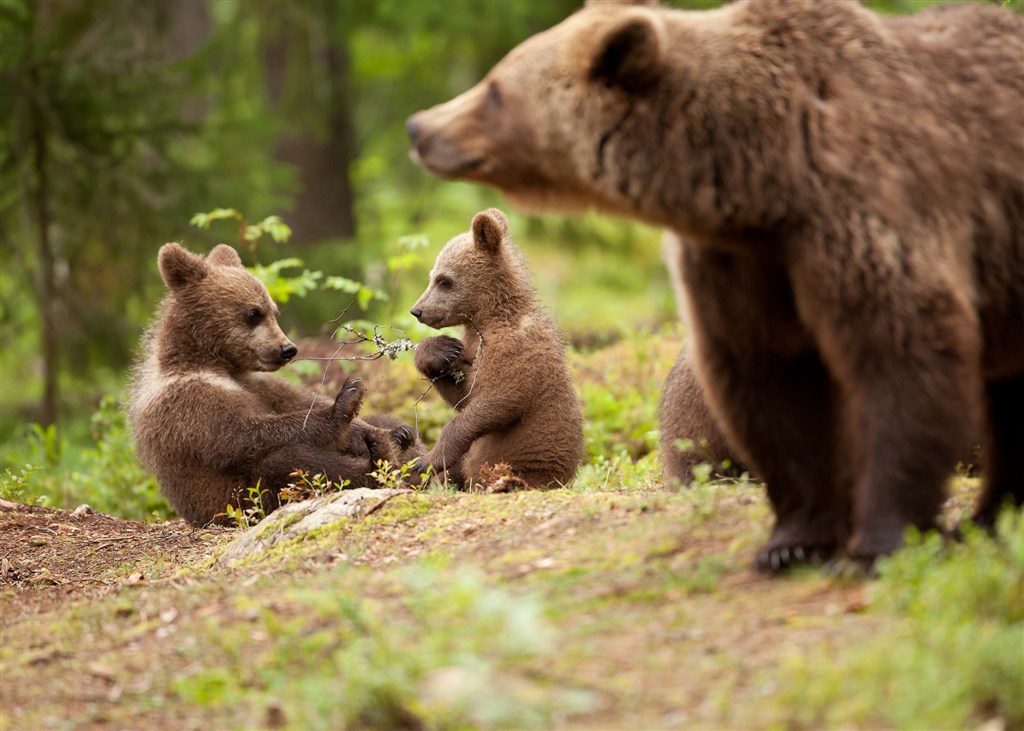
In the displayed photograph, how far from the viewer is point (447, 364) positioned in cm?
911

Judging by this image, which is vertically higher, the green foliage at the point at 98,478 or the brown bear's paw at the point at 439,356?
the brown bear's paw at the point at 439,356

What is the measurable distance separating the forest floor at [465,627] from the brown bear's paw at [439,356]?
180cm

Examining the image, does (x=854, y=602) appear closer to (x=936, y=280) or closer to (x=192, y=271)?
(x=936, y=280)

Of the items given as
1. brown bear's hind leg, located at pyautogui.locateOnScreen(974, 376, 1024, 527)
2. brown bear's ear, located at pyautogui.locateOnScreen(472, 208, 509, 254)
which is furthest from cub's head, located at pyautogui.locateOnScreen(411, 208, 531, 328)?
brown bear's hind leg, located at pyautogui.locateOnScreen(974, 376, 1024, 527)

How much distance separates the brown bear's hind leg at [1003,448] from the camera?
19.2ft

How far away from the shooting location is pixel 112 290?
16391 mm

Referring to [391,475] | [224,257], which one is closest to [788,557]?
[391,475]

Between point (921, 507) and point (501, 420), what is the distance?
4187 mm

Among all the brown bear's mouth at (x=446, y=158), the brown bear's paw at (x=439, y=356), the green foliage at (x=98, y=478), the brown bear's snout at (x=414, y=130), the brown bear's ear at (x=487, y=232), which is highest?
the brown bear's snout at (x=414, y=130)

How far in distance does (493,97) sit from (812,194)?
1.32 meters

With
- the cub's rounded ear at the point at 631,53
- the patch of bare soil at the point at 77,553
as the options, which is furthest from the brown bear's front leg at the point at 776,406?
the patch of bare soil at the point at 77,553

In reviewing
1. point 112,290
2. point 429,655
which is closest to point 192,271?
point 429,655

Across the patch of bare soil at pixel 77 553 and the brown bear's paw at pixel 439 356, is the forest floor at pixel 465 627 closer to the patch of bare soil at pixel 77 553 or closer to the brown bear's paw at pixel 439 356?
the patch of bare soil at pixel 77 553

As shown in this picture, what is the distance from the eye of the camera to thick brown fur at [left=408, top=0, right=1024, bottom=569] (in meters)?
4.85
